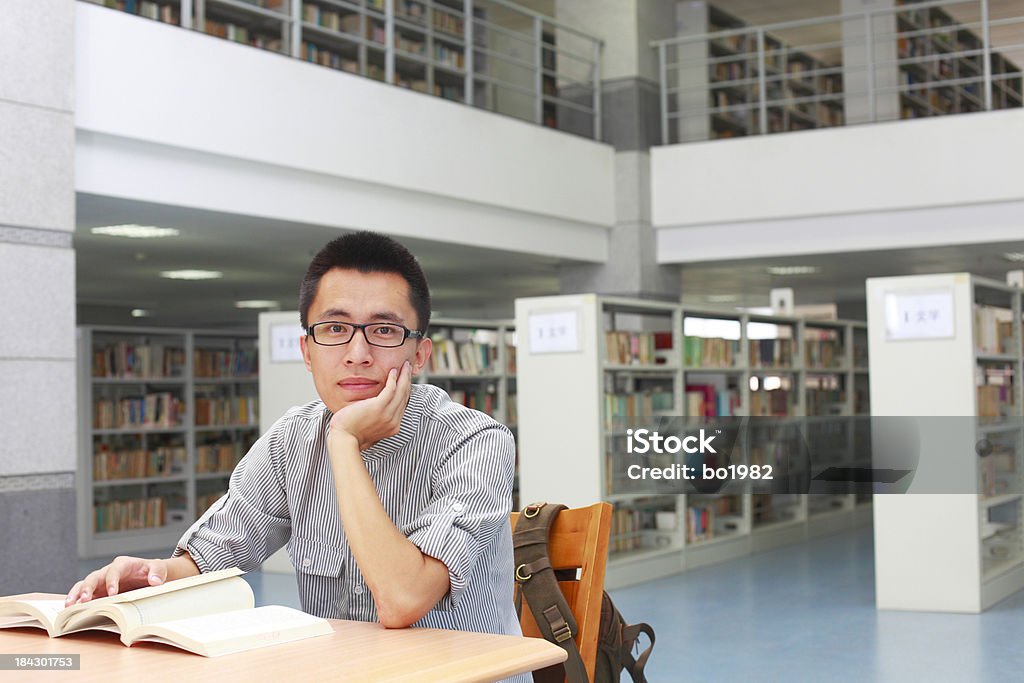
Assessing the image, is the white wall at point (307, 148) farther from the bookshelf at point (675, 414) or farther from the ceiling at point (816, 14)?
the ceiling at point (816, 14)

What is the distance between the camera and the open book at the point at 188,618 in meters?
1.47

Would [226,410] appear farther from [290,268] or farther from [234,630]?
[234,630]

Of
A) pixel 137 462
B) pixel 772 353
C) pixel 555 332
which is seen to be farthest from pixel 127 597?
pixel 137 462

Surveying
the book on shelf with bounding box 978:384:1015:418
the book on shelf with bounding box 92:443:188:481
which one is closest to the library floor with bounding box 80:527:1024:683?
the book on shelf with bounding box 978:384:1015:418

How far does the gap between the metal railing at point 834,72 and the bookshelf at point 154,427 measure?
457cm

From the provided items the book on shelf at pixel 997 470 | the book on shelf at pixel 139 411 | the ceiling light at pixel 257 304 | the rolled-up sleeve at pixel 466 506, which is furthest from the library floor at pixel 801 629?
the ceiling light at pixel 257 304

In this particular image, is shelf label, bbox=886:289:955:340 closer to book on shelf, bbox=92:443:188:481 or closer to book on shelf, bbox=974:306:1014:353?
book on shelf, bbox=974:306:1014:353

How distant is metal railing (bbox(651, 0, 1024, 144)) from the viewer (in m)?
10.0

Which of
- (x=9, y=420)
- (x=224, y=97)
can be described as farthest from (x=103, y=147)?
(x=9, y=420)

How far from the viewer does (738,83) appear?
959cm

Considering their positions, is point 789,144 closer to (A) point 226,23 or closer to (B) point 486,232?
(B) point 486,232

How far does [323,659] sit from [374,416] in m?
0.41

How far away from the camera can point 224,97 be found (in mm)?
6980

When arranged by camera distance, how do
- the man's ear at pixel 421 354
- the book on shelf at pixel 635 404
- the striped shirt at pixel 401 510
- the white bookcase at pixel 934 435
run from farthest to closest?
1. the book on shelf at pixel 635 404
2. the white bookcase at pixel 934 435
3. the man's ear at pixel 421 354
4. the striped shirt at pixel 401 510
